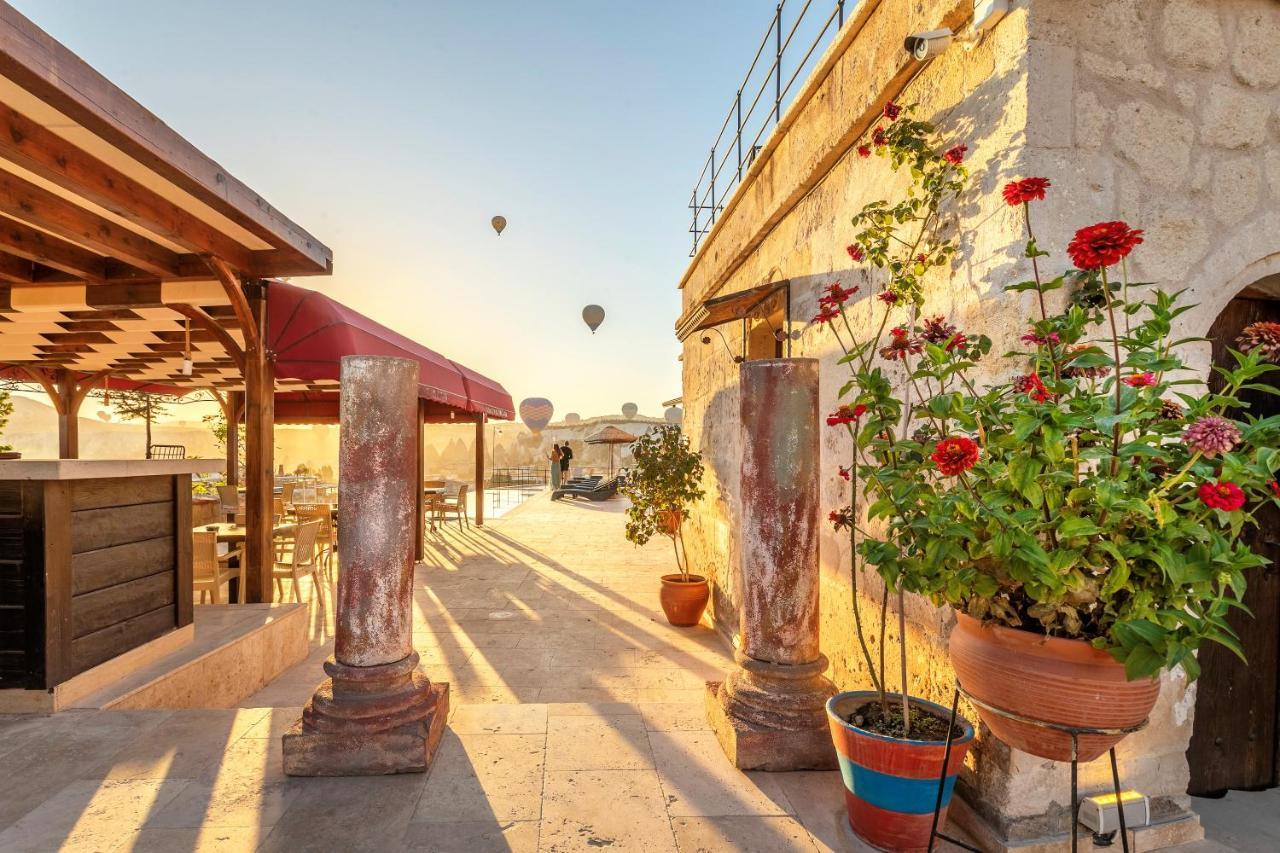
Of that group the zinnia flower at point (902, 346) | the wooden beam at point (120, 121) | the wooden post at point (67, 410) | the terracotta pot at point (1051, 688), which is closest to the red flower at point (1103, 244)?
the zinnia flower at point (902, 346)

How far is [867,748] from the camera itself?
6.61ft

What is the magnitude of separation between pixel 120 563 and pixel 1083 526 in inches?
180

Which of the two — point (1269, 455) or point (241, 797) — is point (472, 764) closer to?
point (241, 797)

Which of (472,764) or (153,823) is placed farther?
(472,764)

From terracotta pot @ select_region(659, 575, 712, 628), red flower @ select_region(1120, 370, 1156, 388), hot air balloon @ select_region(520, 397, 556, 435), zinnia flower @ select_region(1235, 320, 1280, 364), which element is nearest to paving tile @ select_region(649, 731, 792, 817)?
red flower @ select_region(1120, 370, 1156, 388)

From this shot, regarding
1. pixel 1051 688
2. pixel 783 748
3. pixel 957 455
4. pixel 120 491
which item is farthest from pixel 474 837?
pixel 120 491

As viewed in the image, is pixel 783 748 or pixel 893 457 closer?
pixel 893 457

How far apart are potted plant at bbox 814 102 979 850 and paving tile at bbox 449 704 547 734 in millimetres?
1485

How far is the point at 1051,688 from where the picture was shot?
5.05ft

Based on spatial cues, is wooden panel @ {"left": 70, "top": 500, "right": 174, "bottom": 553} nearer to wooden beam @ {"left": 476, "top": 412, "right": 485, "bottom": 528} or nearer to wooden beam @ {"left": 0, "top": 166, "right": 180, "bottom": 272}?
wooden beam @ {"left": 0, "top": 166, "right": 180, "bottom": 272}

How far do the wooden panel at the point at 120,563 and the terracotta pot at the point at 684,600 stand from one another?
12.1 feet

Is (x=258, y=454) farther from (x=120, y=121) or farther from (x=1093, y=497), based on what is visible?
(x=1093, y=497)

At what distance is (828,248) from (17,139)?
421 centimetres

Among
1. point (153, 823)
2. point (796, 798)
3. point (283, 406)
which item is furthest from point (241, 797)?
point (283, 406)
